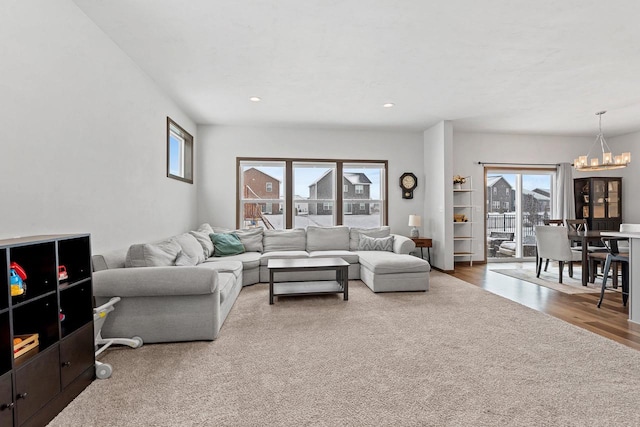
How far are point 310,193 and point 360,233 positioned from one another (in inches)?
52.9

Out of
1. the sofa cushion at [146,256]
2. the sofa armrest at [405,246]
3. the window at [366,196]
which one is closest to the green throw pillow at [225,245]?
the sofa cushion at [146,256]

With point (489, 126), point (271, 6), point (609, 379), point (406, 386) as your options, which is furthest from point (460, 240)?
point (271, 6)

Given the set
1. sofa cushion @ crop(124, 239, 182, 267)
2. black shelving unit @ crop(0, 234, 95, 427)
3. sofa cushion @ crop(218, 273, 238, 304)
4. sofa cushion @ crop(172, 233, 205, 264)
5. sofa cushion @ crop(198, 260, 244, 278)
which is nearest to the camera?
black shelving unit @ crop(0, 234, 95, 427)

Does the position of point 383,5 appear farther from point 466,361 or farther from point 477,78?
point 466,361

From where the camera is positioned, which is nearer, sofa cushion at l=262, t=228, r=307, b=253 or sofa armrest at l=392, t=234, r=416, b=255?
sofa armrest at l=392, t=234, r=416, b=255

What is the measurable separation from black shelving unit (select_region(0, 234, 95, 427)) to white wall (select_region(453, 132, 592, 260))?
6.50 metres

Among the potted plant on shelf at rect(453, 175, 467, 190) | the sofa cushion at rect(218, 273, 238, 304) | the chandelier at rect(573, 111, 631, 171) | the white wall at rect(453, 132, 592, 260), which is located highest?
the white wall at rect(453, 132, 592, 260)

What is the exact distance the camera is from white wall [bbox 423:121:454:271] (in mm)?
5793

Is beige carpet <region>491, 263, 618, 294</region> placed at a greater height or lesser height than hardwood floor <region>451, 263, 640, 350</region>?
greater

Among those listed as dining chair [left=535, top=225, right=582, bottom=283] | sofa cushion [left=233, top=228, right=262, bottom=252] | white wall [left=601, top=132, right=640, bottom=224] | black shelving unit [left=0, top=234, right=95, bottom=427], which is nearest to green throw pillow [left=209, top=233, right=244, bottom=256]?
sofa cushion [left=233, top=228, right=262, bottom=252]

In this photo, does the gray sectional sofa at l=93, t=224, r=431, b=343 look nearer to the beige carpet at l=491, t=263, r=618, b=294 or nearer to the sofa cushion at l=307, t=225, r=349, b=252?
the sofa cushion at l=307, t=225, r=349, b=252

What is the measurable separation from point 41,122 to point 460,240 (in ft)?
21.9

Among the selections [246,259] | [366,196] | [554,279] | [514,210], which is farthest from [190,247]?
[514,210]

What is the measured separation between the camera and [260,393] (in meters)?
1.96
